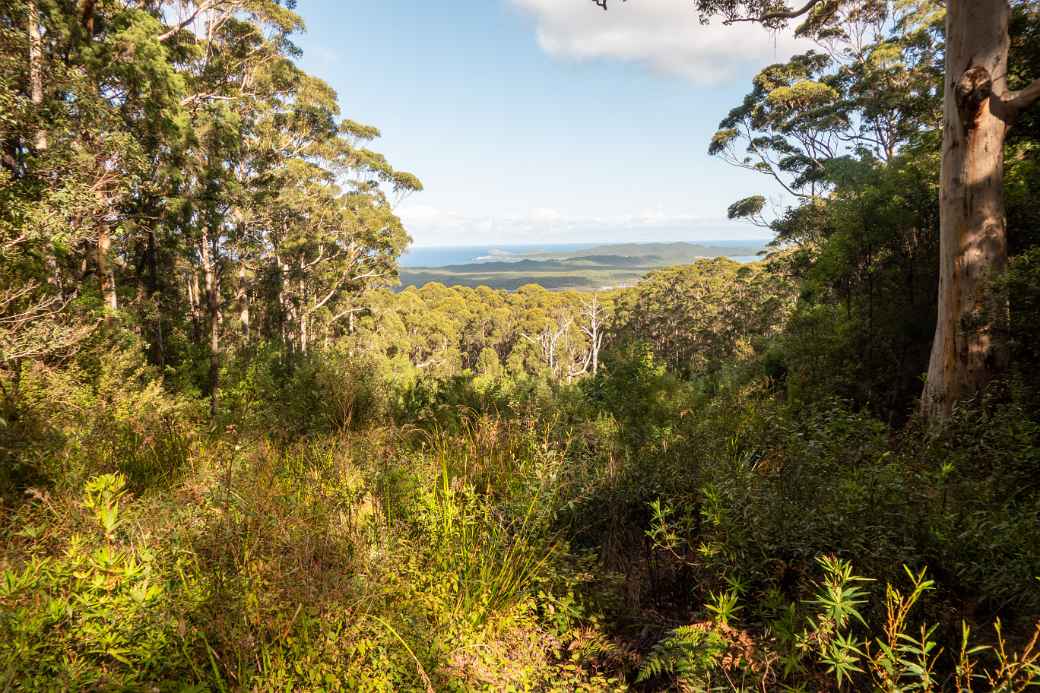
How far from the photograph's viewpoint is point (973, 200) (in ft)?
14.7

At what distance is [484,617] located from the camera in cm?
202

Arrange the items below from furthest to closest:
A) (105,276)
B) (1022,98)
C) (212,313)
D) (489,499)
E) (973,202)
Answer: (212,313) < (105,276) < (973,202) < (1022,98) < (489,499)

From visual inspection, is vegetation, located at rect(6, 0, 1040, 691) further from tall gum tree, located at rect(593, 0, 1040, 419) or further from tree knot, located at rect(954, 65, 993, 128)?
tree knot, located at rect(954, 65, 993, 128)

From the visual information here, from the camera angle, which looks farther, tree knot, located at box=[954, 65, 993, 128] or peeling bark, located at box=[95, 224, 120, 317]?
peeling bark, located at box=[95, 224, 120, 317]

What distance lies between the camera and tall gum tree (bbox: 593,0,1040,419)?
431 cm

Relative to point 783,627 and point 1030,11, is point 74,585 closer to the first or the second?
point 783,627

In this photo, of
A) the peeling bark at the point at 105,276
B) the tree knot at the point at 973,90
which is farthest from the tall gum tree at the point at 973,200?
the peeling bark at the point at 105,276

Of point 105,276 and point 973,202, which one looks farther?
point 105,276

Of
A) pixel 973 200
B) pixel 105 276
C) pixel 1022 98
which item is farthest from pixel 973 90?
pixel 105 276

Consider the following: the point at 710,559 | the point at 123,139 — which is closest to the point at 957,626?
the point at 710,559

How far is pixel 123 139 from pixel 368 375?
4.96 m

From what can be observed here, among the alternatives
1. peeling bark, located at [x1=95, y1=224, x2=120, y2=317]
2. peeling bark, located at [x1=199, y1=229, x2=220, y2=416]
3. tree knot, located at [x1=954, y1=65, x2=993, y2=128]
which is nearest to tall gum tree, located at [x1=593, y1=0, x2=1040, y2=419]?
tree knot, located at [x1=954, y1=65, x2=993, y2=128]

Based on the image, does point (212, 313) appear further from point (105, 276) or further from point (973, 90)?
point (973, 90)

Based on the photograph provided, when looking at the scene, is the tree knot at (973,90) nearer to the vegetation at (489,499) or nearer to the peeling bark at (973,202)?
the peeling bark at (973,202)
